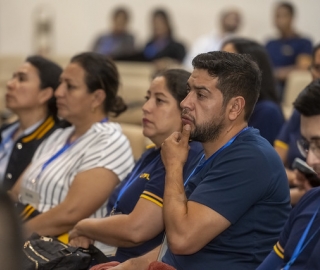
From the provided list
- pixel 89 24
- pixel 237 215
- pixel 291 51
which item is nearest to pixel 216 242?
pixel 237 215

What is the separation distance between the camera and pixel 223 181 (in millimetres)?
2104

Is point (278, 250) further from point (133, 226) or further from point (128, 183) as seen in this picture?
point (128, 183)

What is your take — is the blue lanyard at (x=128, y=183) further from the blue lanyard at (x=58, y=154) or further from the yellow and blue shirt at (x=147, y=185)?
the blue lanyard at (x=58, y=154)

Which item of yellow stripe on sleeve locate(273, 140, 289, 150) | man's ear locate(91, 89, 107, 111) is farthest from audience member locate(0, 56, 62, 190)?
yellow stripe on sleeve locate(273, 140, 289, 150)

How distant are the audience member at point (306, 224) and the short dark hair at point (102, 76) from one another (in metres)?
1.26

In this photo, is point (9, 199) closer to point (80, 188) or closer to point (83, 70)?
point (80, 188)

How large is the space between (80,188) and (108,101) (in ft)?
1.67

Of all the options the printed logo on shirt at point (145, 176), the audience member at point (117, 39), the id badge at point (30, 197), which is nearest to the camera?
the printed logo on shirt at point (145, 176)

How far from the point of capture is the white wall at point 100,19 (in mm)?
10203

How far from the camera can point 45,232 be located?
9.95 feet

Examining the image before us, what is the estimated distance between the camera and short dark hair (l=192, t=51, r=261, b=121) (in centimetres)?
221

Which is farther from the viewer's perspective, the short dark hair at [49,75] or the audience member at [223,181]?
the short dark hair at [49,75]

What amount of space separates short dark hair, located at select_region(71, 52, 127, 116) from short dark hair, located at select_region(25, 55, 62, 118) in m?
0.33

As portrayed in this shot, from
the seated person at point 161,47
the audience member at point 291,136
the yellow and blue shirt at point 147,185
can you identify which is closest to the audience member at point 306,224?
the yellow and blue shirt at point 147,185
